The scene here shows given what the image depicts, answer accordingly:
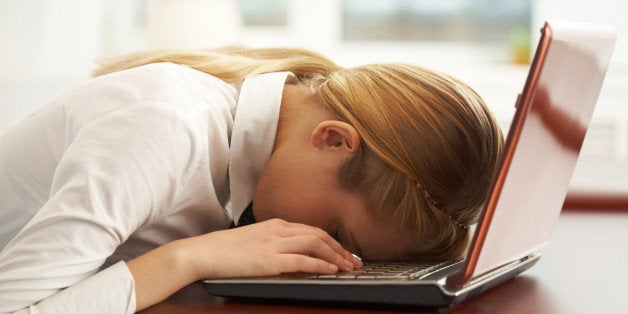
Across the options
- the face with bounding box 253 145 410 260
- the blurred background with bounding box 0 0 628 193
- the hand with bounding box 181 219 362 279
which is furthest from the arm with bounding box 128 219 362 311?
the blurred background with bounding box 0 0 628 193

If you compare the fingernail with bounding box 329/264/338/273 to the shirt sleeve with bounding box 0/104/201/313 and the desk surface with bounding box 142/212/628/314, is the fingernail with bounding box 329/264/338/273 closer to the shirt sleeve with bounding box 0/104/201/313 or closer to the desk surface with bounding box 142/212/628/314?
the desk surface with bounding box 142/212/628/314

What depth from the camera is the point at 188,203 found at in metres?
1.01

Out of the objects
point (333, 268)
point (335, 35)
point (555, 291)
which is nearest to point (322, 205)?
point (333, 268)

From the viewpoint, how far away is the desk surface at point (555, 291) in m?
0.79

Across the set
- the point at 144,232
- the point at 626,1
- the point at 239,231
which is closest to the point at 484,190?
the point at 239,231

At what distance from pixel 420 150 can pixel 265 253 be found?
0.24 meters

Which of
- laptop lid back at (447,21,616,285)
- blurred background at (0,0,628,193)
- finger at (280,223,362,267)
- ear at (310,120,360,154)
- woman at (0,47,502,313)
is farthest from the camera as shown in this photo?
blurred background at (0,0,628,193)

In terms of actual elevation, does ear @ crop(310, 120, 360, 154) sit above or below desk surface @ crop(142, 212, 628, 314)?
above

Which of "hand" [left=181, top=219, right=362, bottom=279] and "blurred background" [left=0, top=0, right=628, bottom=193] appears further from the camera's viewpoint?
"blurred background" [left=0, top=0, right=628, bottom=193]

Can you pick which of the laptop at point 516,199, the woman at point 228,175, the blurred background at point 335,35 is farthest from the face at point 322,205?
the blurred background at point 335,35

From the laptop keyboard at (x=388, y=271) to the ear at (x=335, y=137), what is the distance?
147 millimetres

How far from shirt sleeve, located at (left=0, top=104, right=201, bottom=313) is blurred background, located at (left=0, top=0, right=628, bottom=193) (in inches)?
71.7

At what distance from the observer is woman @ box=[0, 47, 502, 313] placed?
2.70ft

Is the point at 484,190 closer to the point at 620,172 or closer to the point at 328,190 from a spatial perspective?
the point at 328,190
